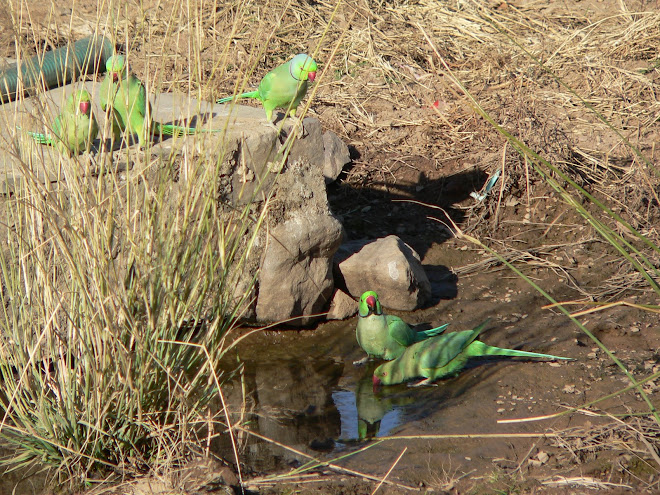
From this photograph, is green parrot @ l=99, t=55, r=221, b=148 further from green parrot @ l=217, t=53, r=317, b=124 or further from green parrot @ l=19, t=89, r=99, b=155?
green parrot @ l=217, t=53, r=317, b=124

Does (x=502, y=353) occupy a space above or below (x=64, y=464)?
below

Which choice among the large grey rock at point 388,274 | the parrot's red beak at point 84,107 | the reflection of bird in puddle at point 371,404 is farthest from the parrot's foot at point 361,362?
the parrot's red beak at point 84,107

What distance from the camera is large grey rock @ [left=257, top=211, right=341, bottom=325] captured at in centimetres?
416

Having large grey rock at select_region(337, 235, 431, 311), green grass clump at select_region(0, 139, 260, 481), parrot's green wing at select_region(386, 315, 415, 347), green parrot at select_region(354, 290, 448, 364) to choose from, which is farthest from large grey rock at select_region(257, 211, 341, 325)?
green grass clump at select_region(0, 139, 260, 481)

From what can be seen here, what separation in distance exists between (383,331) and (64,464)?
1.80 m

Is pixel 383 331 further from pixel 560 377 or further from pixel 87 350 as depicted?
pixel 87 350

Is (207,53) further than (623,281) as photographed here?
Yes

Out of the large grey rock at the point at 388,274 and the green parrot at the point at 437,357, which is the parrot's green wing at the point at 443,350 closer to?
the green parrot at the point at 437,357

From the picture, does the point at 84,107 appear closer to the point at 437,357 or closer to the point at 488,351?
the point at 437,357

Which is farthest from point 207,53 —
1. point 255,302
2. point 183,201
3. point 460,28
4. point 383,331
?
point 183,201

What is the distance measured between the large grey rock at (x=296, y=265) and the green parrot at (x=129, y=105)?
34.6 inches

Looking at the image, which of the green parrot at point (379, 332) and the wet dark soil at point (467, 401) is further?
the green parrot at point (379, 332)

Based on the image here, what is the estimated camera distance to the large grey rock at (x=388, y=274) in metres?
4.34

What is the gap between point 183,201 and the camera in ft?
8.41
